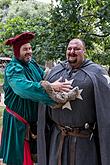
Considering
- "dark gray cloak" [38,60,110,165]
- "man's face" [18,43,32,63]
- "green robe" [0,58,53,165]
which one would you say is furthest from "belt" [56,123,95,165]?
"man's face" [18,43,32,63]

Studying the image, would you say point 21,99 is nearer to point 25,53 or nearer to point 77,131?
point 25,53

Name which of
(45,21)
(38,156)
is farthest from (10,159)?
(45,21)

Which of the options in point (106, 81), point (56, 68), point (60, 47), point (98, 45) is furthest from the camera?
point (98, 45)

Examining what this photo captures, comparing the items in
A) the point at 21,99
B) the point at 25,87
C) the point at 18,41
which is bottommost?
the point at 21,99

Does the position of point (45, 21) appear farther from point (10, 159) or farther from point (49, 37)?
point (10, 159)

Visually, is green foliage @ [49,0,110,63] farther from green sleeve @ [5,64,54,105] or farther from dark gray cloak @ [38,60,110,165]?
green sleeve @ [5,64,54,105]

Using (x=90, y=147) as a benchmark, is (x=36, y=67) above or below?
above

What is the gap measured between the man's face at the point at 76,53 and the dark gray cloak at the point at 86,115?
63mm

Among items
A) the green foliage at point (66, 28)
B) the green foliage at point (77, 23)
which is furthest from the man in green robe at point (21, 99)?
the green foliage at point (77, 23)

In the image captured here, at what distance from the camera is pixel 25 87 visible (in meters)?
2.55

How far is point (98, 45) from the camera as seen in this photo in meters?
5.23

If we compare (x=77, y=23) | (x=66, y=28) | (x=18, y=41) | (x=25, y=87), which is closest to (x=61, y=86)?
(x=25, y=87)

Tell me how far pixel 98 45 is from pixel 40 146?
8.61 ft

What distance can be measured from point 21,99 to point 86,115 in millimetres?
556
